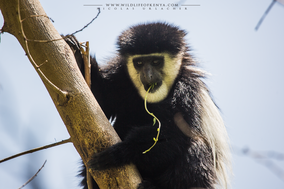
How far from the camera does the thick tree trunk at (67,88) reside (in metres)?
1.69

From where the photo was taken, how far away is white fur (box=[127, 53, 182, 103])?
2.71 m

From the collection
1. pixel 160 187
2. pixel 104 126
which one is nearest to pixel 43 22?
pixel 104 126

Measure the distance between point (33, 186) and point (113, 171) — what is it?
62 centimetres

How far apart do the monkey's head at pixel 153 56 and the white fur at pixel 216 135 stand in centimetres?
43

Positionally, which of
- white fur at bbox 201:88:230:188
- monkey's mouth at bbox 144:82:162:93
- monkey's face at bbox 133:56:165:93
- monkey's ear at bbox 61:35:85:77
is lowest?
white fur at bbox 201:88:230:188

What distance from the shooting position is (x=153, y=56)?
2.79 meters

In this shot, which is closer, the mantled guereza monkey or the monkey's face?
the mantled guereza monkey

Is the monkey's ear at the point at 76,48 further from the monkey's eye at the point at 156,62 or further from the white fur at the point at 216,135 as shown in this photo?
the white fur at the point at 216,135

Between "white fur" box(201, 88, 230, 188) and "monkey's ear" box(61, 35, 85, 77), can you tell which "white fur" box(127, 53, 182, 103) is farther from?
"monkey's ear" box(61, 35, 85, 77)

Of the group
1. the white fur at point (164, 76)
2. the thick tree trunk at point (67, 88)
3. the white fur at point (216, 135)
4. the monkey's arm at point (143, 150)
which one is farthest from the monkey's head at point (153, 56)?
the thick tree trunk at point (67, 88)

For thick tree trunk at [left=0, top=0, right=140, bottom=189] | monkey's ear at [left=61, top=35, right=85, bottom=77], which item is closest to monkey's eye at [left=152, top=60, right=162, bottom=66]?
monkey's ear at [left=61, top=35, right=85, bottom=77]

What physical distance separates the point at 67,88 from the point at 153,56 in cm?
130

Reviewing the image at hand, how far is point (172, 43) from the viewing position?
280 centimetres

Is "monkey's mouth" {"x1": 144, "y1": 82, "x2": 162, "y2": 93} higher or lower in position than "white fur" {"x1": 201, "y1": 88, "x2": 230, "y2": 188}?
higher
